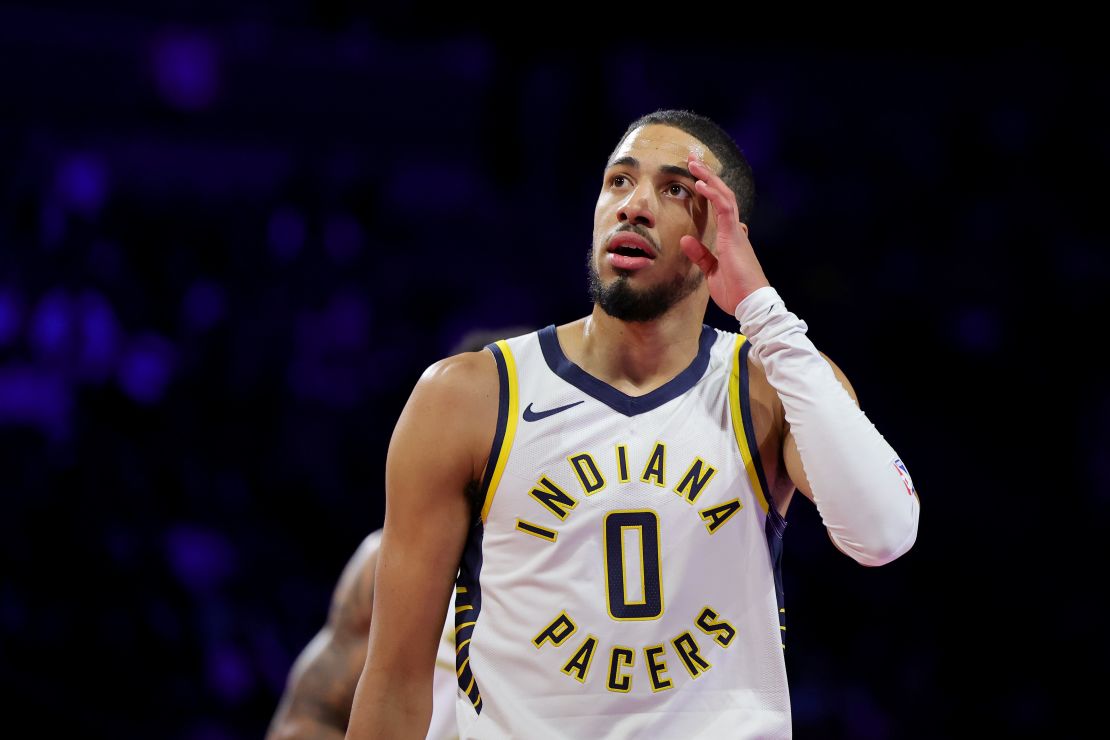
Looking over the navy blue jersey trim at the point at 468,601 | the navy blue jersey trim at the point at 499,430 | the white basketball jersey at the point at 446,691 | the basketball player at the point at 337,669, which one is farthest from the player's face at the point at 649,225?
the basketball player at the point at 337,669

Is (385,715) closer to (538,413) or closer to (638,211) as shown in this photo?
(538,413)

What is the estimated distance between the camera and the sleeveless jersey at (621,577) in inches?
87.5

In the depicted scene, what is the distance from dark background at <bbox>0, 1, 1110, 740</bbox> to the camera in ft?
20.6

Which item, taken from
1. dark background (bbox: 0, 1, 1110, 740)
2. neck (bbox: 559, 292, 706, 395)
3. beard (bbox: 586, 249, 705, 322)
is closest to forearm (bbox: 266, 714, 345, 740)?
neck (bbox: 559, 292, 706, 395)

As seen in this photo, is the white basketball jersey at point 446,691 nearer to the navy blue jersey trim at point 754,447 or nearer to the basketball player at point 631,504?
the basketball player at point 631,504

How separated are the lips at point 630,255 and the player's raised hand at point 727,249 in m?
0.07

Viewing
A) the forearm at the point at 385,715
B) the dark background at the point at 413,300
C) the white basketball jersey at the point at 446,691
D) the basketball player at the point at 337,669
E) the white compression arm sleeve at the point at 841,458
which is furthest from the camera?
the dark background at the point at 413,300

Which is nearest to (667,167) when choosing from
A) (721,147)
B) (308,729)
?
(721,147)

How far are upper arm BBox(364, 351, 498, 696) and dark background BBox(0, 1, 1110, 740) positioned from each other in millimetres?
4097

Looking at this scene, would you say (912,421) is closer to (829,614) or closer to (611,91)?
(829,614)

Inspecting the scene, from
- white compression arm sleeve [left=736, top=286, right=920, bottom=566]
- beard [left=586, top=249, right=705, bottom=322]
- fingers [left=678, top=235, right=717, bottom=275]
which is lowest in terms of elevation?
white compression arm sleeve [left=736, top=286, right=920, bottom=566]

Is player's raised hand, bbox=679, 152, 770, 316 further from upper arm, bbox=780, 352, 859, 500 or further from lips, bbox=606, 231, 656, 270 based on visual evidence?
upper arm, bbox=780, 352, 859, 500

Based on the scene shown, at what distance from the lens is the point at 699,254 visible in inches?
94.5

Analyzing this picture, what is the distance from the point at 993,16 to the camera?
730 centimetres
